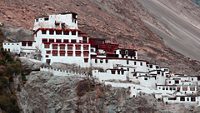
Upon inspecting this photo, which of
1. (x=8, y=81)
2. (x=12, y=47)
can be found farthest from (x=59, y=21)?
(x=8, y=81)

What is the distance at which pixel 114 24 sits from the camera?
170125 millimetres

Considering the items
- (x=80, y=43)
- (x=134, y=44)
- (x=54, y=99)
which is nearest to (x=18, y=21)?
(x=134, y=44)

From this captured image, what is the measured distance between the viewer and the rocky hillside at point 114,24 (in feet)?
478

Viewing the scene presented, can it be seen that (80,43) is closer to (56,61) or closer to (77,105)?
(56,61)

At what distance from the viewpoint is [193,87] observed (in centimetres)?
9438

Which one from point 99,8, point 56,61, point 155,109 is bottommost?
point 155,109

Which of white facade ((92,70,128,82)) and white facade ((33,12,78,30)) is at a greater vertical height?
white facade ((33,12,78,30))

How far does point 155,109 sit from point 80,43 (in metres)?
17.0

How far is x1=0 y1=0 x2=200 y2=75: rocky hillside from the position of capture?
478ft

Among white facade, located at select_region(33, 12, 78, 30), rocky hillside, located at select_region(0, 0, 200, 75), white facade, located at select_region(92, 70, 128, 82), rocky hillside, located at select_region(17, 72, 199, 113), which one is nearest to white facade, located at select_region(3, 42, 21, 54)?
white facade, located at select_region(33, 12, 78, 30)

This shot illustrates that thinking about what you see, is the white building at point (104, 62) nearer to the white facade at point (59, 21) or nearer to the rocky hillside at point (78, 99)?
the white facade at point (59, 21)

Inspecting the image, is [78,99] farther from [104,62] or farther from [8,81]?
[104,62]

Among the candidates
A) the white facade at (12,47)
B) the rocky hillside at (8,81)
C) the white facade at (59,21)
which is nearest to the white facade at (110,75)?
the rocky hillside at (8,81)

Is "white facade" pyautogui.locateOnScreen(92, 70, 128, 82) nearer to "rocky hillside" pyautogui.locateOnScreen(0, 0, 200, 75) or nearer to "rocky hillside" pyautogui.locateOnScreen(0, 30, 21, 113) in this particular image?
"rocky hillside" pyautogui.locateOnScreen(0, 30, 21, 113)
